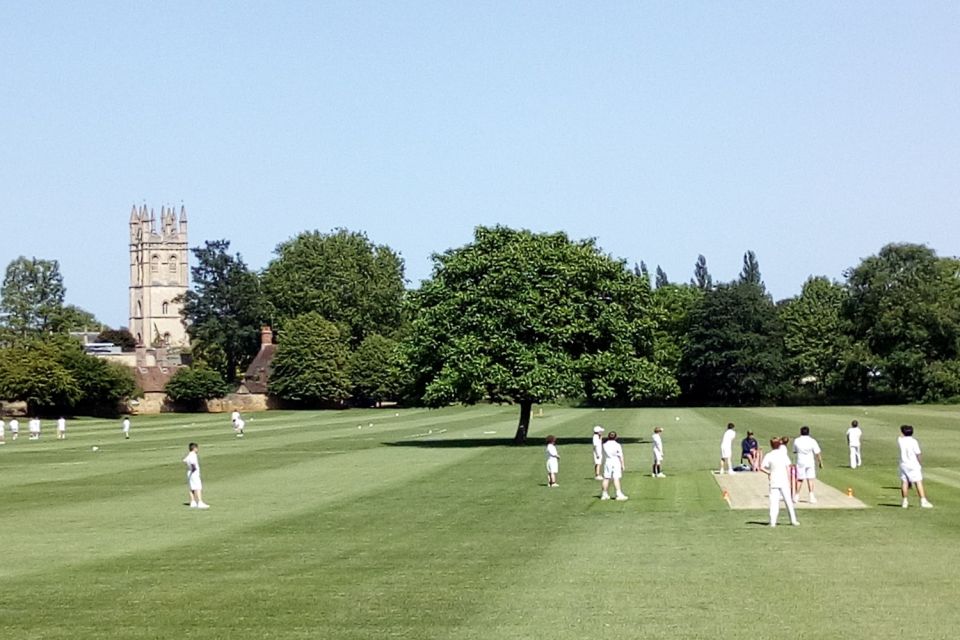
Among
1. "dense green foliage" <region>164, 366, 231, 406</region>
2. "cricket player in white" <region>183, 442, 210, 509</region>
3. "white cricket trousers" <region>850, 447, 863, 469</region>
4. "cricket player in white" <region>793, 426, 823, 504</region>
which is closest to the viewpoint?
"cricket player in white" <region>793, 426, 823, 504</region>

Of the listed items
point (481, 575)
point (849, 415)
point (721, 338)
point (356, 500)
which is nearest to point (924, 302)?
point (721, 338)

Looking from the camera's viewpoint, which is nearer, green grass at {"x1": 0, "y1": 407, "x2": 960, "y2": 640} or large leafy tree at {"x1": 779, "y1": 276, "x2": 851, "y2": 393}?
green grass at {"x1": 0, "y1": 407, "x2": 960, "y2": 640}

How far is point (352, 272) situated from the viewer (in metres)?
164

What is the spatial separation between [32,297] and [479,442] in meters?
140

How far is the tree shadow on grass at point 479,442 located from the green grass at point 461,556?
506 inches

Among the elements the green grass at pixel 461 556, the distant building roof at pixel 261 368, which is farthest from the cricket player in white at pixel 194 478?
the distant building roof at pixel 261 368

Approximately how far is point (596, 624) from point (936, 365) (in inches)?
4748

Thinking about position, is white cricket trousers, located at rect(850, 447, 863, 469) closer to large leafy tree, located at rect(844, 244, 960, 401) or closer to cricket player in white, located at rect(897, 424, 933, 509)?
cricket player in white, located at rect(897, 424, 933, 509)

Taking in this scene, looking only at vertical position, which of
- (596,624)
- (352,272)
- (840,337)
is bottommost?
(596,624)

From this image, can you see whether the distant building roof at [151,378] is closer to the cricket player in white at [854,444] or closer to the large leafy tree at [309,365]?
the large leafy tree at [309,365]

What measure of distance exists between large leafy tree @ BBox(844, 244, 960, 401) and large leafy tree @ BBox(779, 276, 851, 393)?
10.8 feet

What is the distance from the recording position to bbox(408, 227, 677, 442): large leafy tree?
64.1m

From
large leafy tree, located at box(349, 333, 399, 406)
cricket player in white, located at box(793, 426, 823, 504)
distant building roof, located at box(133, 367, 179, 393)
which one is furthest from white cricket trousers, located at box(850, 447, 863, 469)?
distant building roof, located at box(133, 367, 179, 393)

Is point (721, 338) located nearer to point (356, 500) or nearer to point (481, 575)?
point (356, 500)
